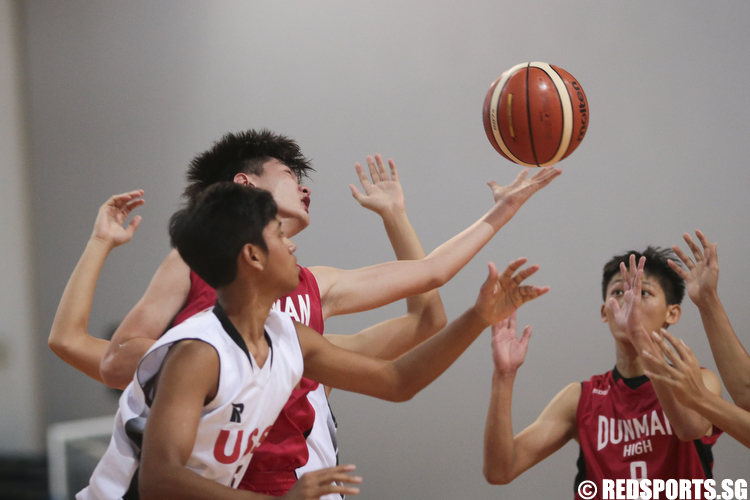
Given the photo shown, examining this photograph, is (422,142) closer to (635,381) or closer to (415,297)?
(415,297)

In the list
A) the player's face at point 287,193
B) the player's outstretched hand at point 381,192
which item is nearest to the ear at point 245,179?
the player's face at point 287,193

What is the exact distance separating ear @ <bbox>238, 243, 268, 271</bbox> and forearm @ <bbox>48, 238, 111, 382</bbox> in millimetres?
698

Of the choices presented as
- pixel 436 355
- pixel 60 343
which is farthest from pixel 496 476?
pixel 60 343

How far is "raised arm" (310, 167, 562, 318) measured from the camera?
1970mm

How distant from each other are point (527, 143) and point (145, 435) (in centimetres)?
161

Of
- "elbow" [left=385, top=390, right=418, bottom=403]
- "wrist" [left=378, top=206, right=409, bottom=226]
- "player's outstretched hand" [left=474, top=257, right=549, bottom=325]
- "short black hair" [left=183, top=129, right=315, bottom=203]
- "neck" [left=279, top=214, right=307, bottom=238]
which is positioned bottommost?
"elbow" [left=385, top=390, right=418, bottom=403]

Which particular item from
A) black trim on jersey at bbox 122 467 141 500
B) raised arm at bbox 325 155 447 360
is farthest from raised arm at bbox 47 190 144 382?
raised arm at bbox 325 155 447 360

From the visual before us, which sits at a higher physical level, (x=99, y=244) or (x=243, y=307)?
(x=99, y=244)

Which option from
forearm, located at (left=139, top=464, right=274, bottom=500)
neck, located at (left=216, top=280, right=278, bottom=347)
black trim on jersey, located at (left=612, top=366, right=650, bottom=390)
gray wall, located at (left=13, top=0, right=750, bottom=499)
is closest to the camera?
forearm, located at (left=139, top=464, right=274, bottom=500)

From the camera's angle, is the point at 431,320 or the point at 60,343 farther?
the point at 431,320

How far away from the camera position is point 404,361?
165cm

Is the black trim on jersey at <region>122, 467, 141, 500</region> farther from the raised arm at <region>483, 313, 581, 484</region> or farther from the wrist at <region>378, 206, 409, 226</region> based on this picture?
the wrist at <region>378, 206, 409, 226</region>

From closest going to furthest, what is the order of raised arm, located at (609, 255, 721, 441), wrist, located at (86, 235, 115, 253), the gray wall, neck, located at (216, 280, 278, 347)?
neck, located at (216, 280, 278, 347) < wrist, located at (86, 235, 115, 253) < raised arm, located at (609, 255, 721, 441) < the gray wall

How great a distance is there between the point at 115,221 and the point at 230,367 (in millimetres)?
966
